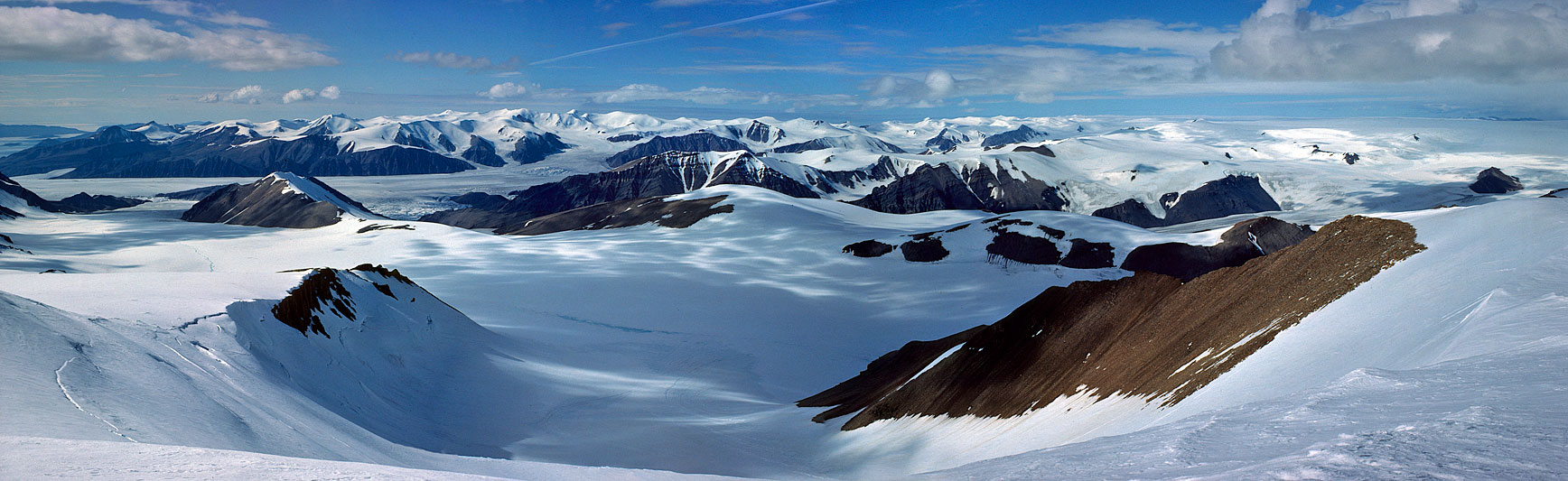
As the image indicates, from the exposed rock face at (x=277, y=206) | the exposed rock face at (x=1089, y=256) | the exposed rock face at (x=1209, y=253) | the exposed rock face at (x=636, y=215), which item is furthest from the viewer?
the exposed rock face at (x=277, y=206)

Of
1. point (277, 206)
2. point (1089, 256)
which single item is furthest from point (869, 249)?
point (277, 206)

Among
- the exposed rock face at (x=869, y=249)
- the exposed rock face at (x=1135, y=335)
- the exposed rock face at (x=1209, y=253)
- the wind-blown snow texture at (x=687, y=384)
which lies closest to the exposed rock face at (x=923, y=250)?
the exposed rock face at (x=869, y=249)

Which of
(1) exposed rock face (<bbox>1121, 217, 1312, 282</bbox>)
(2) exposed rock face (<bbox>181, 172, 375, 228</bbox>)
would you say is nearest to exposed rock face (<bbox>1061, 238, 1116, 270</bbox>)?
(1) exposed rock face (<bbox>1121, 217, 1312, 282</bbox>)

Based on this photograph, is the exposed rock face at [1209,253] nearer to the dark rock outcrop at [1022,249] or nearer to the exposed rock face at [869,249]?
the dark rock outcrop at [1022,249]

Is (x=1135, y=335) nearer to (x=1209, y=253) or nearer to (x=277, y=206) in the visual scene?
(x=1209, y=253)

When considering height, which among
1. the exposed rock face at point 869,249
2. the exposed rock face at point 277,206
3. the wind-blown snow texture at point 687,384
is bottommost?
the wind-blown snow texture at point 687,384

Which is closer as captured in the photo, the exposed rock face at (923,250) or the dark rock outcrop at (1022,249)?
the dark rock outcrop at (1022,249)

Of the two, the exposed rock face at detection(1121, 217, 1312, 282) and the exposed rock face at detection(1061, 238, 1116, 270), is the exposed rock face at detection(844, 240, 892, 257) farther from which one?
Result: the exposed rock face at detection(1121, 217, 1312, 282)
